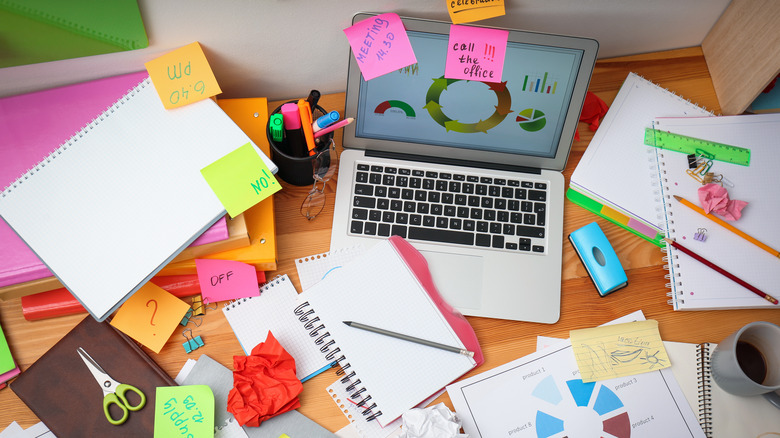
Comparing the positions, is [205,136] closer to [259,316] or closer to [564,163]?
[259,316]

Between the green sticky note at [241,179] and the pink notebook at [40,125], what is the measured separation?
0.04 m

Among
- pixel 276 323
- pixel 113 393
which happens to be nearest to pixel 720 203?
pixel 276 323

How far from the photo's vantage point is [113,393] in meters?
0.87

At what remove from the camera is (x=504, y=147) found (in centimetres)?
100

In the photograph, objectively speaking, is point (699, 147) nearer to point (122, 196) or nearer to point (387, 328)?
point (387, 328)

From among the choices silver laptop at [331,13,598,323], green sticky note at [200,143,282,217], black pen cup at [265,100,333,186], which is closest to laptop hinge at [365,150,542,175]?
silver laptop at [331,13,598,323]

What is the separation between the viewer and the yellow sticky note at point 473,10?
0.88m

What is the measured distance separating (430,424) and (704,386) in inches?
18.2

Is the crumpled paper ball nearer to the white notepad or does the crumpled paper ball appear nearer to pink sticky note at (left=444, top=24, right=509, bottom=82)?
the white notepad

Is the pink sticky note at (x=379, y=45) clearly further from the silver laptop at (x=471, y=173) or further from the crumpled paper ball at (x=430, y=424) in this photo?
the crumpled paper ball at (x=430, y=424)

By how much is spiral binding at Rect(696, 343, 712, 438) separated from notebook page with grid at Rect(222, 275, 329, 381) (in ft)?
2.01

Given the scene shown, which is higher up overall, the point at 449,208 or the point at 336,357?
the point at 449,208

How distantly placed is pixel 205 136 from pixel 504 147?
0.50m

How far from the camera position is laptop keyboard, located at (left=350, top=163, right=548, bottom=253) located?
978mm
